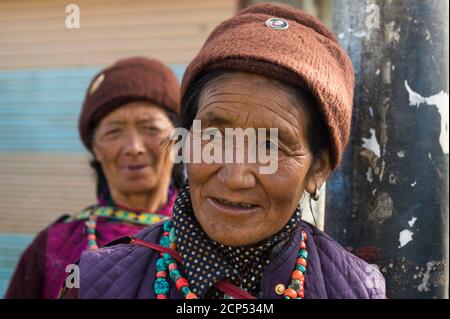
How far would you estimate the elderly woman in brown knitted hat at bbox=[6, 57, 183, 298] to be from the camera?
10.4 feet

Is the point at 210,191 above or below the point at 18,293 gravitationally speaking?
above

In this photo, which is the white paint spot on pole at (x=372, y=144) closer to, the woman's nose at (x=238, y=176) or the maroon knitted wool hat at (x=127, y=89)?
the woman's nose at (x=238, y=176)

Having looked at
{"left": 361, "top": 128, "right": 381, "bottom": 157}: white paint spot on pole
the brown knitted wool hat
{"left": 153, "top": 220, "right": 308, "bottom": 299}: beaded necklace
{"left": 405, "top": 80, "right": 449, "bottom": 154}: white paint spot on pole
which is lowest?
{"left": 153, "top": 220, "right": 308, "bottom": 299}: beaded necklace

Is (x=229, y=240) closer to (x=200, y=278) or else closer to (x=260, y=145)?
(x=200, y=278)

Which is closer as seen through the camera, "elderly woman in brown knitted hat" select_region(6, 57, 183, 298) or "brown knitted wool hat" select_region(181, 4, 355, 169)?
"brown knitted wool hat" select_region(181, 4, 355, 169)

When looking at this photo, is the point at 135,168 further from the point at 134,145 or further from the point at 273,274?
the point at 273,274

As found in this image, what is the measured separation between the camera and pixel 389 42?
6.73ft

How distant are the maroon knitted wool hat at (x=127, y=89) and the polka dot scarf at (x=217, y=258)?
1.55 metres

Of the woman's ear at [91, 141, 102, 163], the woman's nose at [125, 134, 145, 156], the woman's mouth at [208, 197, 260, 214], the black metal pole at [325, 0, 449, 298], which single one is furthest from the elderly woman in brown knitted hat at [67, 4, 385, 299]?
the woman's ear at [91, 141, 102, 163]

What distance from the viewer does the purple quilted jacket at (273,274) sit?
5.67 feet

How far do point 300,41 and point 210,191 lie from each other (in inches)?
20.9

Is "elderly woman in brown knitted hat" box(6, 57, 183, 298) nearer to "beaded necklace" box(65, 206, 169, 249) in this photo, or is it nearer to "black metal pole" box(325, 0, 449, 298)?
"beaded necklace" box(65, 206, 169, 249)

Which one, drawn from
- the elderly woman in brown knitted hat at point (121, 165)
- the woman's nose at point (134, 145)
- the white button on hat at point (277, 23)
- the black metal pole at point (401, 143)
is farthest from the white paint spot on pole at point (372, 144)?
the woman's nose at point (134, 145)
